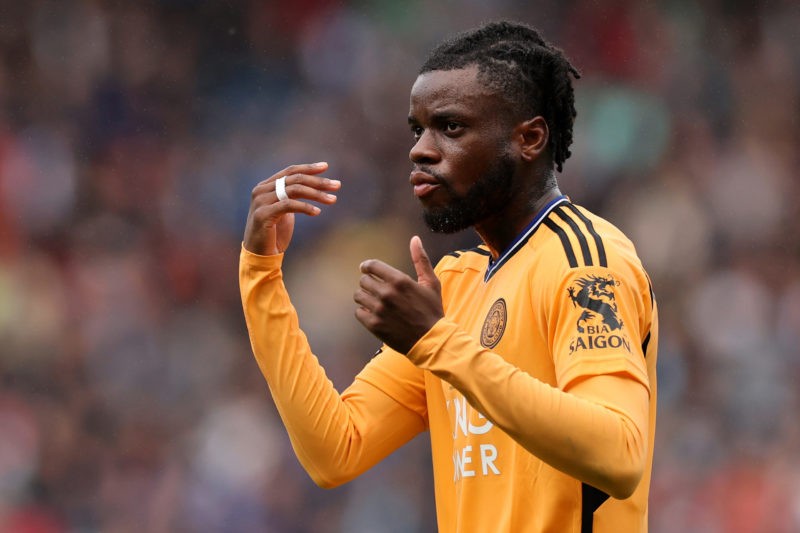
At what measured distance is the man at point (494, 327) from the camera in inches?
100.0

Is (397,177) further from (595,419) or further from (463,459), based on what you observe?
(595,419)

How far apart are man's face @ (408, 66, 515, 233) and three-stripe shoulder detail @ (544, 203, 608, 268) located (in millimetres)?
170

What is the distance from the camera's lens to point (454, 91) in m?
3.12

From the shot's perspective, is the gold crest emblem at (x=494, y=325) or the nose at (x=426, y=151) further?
the nose at (x=426, y=151)

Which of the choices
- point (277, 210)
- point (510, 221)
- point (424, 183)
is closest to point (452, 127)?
point (424, 183)

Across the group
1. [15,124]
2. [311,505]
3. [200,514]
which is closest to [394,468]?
[311,505]

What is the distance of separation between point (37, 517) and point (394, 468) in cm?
237

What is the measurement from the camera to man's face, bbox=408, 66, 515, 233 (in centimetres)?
309

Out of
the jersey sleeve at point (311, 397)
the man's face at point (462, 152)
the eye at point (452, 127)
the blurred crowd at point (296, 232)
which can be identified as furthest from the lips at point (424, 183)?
the blurred crowd at point (296, 232)

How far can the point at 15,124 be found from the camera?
834 cm

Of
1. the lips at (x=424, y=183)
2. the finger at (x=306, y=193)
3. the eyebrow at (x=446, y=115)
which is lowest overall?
the finger at (x=306, y=193)

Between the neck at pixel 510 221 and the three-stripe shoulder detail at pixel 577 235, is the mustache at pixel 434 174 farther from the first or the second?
the three-stripe shoulder detail at pixel 577 235

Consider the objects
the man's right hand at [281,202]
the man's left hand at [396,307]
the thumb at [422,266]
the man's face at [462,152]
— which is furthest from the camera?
the man's right hand at [281,202]

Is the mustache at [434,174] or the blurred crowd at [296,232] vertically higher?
the blurred crowd at [296,232]
